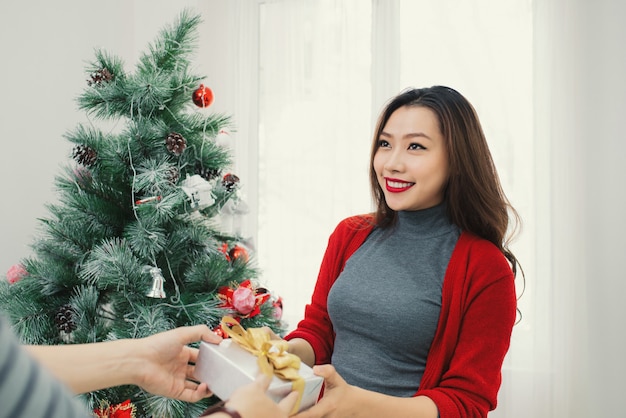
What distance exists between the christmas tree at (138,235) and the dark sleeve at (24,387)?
119cm

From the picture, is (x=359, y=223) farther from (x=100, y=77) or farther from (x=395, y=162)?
(x=100, y=77)

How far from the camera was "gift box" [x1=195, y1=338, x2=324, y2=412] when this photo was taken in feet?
3.13

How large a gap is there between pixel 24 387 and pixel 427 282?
3.51 ft

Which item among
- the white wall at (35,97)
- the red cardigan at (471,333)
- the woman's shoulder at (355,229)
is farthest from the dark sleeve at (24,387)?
the white wall at (35,97)

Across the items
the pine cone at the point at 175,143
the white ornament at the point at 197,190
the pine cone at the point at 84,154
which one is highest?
the pine cone at the point at 175,143

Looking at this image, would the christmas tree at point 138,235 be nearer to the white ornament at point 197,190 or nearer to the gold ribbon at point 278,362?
the white ornament at point 197,190

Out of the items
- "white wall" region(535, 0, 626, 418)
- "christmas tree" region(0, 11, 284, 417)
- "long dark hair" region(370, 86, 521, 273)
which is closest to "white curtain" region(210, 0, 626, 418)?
"white wall" region(535, 0, 626, 418)

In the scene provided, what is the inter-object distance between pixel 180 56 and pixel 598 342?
7.42 ft

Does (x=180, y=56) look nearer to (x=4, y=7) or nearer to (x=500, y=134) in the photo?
(x=4, y=7)

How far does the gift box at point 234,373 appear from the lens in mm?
953

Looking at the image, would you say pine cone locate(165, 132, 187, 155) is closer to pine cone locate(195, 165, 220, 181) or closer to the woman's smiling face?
pine cone locate(195, 165, 220, 181)

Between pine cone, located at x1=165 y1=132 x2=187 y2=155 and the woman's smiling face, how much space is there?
660 millimetres

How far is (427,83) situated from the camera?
111 inches

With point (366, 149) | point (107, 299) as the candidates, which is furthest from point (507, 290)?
point (366, 149)
